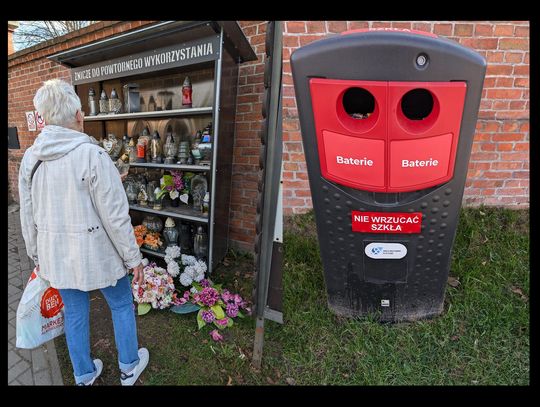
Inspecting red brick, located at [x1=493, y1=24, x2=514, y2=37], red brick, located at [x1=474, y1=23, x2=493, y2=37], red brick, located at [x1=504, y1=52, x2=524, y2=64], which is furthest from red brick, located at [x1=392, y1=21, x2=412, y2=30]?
red brick, located at [x1=504, y1=52, x2=524, y2=64]

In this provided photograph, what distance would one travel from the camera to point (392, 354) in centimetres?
174

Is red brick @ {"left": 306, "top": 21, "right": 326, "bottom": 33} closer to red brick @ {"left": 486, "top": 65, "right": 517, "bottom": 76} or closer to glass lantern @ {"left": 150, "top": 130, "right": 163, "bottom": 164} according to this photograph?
red brick @ {"left": 486, "top": 65, "right": 517, "bottom": 76}

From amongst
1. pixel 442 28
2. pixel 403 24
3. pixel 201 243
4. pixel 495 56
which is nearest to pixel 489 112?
pixel 495 56

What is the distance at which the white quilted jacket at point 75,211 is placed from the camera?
4.67 ft

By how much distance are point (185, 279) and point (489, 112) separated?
2.68 meters

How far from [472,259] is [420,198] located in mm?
1134

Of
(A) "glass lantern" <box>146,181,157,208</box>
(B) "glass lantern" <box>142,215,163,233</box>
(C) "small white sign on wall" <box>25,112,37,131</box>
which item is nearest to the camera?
(A) "glass lantern" <box>146,181,157,208</box>

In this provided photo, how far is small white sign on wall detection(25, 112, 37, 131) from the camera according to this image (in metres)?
5.01

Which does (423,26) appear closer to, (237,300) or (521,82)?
(521,82)

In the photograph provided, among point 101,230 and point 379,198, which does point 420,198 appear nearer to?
point 379,198

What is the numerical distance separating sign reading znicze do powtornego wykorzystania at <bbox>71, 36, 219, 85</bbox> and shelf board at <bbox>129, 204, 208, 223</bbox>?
121 cm

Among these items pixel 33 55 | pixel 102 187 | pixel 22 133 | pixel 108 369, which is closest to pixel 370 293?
pixel 102 187

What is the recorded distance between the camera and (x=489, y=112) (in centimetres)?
243

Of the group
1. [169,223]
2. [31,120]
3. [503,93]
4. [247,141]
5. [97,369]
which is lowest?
[97,369]
